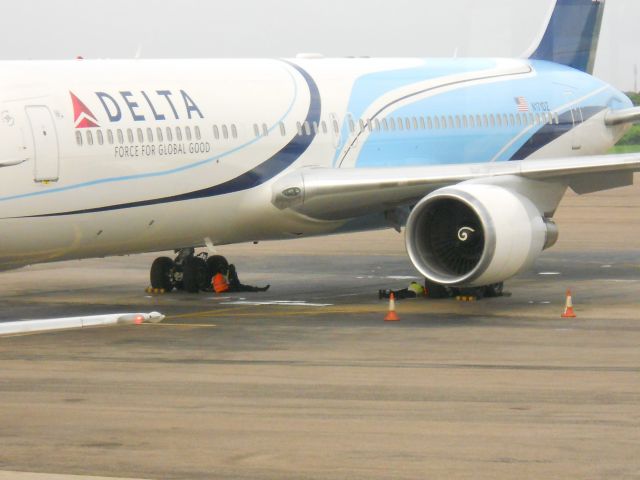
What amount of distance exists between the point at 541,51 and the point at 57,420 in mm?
17791

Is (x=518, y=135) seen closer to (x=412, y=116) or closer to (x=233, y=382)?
(x=412, y=116)

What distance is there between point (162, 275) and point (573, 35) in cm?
1026

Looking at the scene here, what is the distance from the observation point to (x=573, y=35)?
30.2 m

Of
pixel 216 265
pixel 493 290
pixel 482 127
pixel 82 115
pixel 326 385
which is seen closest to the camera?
pixel 326 385

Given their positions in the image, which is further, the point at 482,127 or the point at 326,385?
the point at 482,127

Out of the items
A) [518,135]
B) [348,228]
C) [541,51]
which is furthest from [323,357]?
[541,51]

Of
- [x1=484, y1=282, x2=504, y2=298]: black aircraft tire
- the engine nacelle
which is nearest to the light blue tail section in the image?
[x1=484, y1=282, x2=504, y2=298]: black aircraft tire

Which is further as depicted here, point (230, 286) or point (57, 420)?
point (230, 286)

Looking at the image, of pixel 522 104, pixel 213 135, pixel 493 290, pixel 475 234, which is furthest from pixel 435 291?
pixel 522 104

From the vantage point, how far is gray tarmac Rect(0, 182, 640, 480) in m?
12.0

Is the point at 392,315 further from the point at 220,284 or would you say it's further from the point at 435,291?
the point at 220,284

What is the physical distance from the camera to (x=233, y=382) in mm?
15742

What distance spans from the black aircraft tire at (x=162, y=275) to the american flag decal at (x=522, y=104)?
269 inches

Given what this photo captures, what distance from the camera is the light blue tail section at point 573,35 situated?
2955cm
